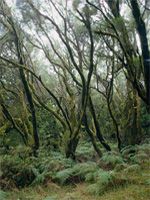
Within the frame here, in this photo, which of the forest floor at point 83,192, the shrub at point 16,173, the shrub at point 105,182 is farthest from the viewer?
the shrub at point 16,173

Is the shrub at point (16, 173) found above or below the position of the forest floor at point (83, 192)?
above

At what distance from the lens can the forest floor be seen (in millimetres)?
7449

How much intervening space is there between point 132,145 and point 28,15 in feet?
21.3

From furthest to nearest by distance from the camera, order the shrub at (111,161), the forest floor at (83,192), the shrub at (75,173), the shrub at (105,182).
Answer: the shrub at (111,161) < the shrub at (75,173) < the shrub at (105,182) < the forest floor at (83,192)

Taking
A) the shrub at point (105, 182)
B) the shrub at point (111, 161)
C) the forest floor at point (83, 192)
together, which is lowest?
the forest floor at point (83, 192)

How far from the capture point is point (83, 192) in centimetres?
838

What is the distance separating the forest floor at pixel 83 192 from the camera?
7.45m

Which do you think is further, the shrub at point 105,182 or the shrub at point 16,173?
the shrub at point 16,173

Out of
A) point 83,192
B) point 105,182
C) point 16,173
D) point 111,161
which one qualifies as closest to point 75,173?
point 111,161

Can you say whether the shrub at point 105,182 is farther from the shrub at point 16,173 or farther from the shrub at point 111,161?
the shrub at point 16,173

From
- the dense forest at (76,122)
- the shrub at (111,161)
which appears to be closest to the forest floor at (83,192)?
the dense forest at (76,122)

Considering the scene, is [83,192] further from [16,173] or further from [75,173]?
[16,173]

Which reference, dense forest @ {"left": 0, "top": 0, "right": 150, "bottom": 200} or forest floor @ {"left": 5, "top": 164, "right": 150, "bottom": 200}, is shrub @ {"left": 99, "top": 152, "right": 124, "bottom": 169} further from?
forest floor @ {"left": 5, "top": 164, "right": 150, "bottom": 200}

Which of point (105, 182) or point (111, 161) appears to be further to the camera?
point (111, 161)
